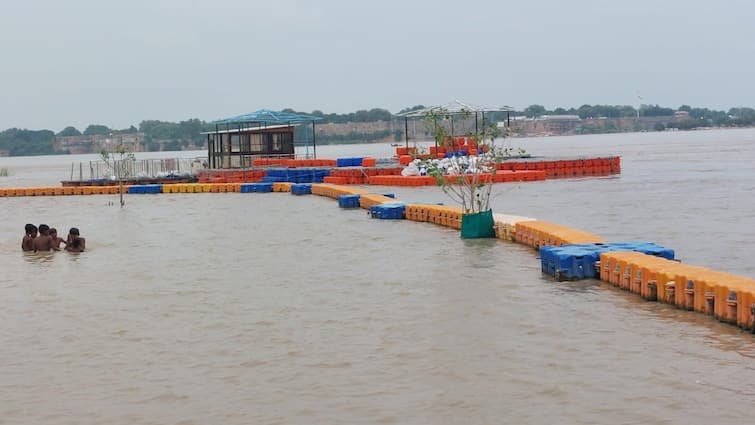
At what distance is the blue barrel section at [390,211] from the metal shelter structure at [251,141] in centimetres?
2737

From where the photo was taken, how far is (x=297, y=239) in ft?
102

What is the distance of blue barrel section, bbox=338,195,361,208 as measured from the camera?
41875mm

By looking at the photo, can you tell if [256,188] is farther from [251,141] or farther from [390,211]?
[390,211]

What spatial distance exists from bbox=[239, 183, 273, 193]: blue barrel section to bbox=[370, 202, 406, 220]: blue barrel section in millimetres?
19210

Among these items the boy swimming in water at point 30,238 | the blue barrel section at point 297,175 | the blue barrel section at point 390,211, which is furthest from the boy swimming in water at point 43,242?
the blue barrel section at point 297,175

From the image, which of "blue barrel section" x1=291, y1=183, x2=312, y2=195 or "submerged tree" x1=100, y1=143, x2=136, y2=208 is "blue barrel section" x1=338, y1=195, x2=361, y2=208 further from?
"submerged tree" x1=100, y1=143, x2=136, y2=208

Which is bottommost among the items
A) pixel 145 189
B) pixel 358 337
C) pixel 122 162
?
pixel 358 337

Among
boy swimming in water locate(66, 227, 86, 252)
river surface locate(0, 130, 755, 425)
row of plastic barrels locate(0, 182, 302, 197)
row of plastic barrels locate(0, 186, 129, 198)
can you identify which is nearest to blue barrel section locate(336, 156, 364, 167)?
row of plastic barrels locate(0, 182, 302, 197)

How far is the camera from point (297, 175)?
59.0m

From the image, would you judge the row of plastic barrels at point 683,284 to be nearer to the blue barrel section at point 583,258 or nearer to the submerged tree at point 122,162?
the blue barrel section at point 583,258

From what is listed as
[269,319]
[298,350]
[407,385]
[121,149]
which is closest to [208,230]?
[269,319]

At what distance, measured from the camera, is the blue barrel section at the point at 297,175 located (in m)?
58.8

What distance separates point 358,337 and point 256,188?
130 ft

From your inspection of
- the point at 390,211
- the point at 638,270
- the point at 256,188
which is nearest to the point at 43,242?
the point at 390,211
